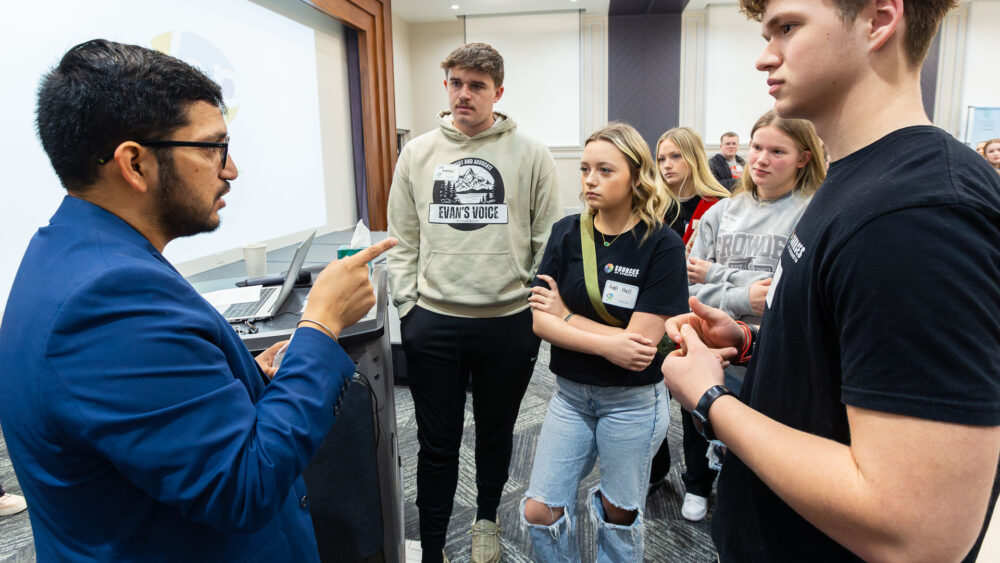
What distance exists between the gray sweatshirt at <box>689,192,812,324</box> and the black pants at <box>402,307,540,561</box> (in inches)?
24.9

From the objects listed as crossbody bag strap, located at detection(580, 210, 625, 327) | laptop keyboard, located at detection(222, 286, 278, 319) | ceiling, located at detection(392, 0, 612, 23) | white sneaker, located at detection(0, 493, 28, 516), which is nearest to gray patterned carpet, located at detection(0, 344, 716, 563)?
white sneaker, located at detection(0, 493, 28, 516)

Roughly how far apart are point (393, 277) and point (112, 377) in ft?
3.97

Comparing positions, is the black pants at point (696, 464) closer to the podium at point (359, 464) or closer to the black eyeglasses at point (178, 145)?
the podium at point (359, 464)

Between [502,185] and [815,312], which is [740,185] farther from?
[815,312]

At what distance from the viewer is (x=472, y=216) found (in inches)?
68.3

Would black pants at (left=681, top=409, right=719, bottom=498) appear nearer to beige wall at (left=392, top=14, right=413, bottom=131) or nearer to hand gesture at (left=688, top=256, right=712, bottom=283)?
hand gesture at (left=688, top=256, right=712, bottom=283)

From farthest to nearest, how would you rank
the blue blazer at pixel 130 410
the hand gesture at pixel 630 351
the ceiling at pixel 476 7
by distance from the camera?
the ceiling at pixel 476 7 → the hand gesture at pixel 630 351 → the blue blazer at pixel 130 410

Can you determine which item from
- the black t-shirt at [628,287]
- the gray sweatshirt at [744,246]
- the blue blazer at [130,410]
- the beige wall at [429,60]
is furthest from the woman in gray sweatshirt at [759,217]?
the beige wall at [429,60]

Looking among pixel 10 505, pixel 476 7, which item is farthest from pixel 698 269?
pixel 476 7

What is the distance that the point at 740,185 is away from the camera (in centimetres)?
197

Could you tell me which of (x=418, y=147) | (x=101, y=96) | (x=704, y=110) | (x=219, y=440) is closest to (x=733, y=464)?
(x=219, y=440)

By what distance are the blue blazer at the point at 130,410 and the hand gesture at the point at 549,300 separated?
2.77 ft

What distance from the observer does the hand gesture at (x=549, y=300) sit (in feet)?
4.97

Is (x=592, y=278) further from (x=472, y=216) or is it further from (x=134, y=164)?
(x=134, y=164)
